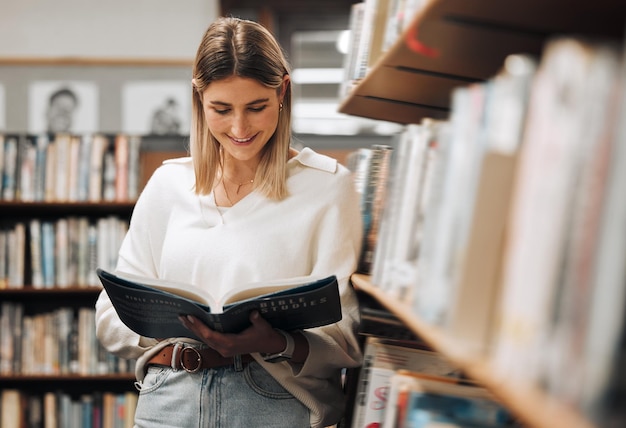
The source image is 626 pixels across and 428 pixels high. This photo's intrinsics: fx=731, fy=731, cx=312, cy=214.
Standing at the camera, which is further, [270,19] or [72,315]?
[270,19]

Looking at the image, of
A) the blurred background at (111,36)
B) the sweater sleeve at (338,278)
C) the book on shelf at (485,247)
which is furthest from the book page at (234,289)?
the blurred background at (111,36)

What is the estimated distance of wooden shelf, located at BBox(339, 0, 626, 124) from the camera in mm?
745

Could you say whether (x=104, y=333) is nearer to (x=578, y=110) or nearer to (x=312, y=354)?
(x=312, y=354)

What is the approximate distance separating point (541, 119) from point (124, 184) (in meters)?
2.98

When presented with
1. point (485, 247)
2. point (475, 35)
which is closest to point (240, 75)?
point (475, 35)

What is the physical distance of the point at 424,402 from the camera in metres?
0.91

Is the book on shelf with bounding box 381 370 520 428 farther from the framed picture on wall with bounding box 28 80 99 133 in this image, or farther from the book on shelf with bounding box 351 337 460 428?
the framed picture on wall with bounding box 28 80 99 133

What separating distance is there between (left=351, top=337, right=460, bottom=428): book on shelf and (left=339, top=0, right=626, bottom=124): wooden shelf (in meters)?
0.49

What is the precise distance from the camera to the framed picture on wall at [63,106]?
3996 millimetres

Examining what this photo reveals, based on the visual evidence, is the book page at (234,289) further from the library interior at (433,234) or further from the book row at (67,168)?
the book row at (67,168)

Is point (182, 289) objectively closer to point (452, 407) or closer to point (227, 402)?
point (227, 402)

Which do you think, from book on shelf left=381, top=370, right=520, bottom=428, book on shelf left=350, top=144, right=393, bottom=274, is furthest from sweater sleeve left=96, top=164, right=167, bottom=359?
book on shelf left=381, top=370, right=520, bottom=428

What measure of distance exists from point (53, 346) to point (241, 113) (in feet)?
7.29

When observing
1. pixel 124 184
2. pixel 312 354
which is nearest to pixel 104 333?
pixel 312 354
